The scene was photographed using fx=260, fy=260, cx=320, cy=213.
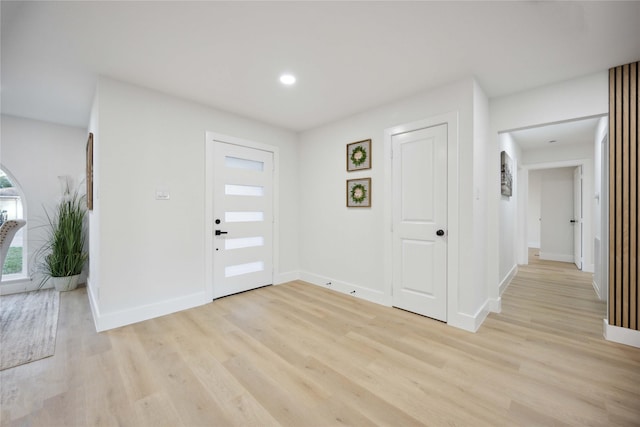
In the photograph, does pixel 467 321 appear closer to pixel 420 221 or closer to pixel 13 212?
pixel 420 221

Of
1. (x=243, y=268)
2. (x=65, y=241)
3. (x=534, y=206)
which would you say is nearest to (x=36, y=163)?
(x=65, y=241)

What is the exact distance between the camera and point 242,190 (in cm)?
376

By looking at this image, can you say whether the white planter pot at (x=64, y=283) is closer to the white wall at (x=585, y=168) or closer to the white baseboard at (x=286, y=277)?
the white baseboard at (x=286, y=277)

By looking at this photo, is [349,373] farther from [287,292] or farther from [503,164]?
[503,164]

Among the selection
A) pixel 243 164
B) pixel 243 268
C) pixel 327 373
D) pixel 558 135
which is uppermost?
pixel 558 135

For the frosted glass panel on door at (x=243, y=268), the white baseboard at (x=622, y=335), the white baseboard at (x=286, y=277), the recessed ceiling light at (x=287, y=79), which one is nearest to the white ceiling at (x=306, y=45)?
the recessed ceiling light at (x=287, y=79)

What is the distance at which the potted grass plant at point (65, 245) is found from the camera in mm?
3732

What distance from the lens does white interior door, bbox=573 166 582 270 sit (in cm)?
544

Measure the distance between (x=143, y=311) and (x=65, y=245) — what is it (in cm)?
216

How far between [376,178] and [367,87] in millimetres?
1096

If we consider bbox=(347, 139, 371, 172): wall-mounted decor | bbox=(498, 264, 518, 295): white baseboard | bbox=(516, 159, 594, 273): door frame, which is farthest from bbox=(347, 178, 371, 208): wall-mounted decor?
bbox=(516, 159, 594, 273): door frame

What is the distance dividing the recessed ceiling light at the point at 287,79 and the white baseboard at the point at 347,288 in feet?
8.73

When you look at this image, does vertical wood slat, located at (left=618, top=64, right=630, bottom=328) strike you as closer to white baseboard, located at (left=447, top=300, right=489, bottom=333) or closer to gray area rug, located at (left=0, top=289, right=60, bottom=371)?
white baseboard, located at (left=447, top=300, right=489, bottom=333)

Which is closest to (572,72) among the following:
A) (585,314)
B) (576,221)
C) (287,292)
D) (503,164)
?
(503,164)
